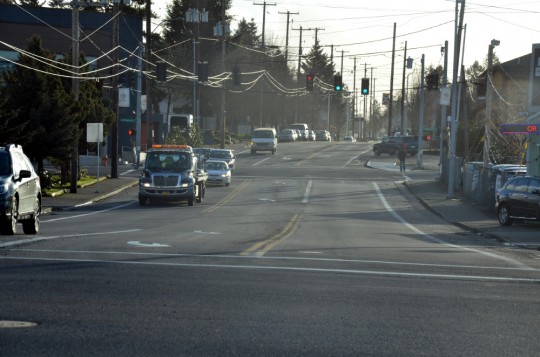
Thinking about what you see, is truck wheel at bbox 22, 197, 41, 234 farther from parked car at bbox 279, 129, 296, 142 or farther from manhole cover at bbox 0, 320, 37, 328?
parked car at bbox 279, 129, 296, 142

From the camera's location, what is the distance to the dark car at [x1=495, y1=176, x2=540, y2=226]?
30.6 m

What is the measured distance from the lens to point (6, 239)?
18.9 meters

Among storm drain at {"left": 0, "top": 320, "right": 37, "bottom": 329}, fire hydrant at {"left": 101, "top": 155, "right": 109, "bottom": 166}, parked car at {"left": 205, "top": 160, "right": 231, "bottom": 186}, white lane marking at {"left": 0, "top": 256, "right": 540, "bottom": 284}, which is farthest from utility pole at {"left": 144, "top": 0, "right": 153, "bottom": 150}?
storm drain at {"left": 0, "top": 320, "right": 37, "bottom": 329}

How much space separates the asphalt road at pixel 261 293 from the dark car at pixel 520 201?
4864 millimetres

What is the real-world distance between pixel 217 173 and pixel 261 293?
4056 centimetres

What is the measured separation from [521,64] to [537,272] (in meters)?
71.2

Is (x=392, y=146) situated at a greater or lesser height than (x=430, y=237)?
greater

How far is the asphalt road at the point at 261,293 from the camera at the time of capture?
356 inches

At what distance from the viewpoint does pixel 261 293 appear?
478 inches

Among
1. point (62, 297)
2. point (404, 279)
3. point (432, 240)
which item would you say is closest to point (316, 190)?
point (432, 240)

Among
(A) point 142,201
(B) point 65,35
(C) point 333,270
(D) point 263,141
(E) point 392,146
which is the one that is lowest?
(A) point 142,201

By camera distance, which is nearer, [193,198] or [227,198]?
[193,198]

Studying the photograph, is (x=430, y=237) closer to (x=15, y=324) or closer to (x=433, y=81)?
(x=15, y=324)

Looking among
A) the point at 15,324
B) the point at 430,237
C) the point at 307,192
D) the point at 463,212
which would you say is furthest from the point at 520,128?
the point at 15,324
